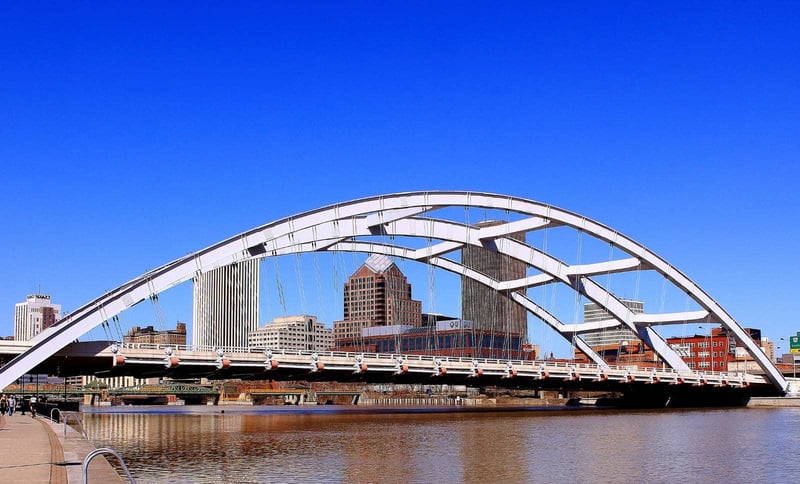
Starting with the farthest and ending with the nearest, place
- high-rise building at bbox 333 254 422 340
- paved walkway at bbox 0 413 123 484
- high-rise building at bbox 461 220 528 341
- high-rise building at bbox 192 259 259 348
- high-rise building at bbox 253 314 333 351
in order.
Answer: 1. high-rise building at bbox 192 259 259 348
2. high-rise building at bbox 253 314 333 351
3. high-rise building at bbox 461 220 528 341
4. high-rise building at bbox 333 254 422 340
5. paved walkway at bbox 0 413 123 484

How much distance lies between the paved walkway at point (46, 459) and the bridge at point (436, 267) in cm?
1294

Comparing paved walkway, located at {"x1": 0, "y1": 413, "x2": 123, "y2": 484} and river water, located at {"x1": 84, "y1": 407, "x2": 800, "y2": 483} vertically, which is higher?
paved walkway, located at {"x1": 0, "y1": 413, "x2": 123, "y2": 484}

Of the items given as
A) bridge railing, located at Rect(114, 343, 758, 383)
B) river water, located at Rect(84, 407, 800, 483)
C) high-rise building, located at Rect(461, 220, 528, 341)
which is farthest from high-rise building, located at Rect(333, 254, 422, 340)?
river water, located at Rect(84, 407, 800, 483)

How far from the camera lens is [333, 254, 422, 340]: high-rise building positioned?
136m

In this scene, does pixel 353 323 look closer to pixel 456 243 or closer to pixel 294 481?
pixel 456 243

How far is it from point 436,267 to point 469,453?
3736 centimetres

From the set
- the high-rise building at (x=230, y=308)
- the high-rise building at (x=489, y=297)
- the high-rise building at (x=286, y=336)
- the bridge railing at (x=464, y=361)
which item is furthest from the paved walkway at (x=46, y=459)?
the high-rise building at (x=230, y=308)

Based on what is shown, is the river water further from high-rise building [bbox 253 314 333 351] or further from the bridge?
high-rise building [bbox 253 314 333 351]

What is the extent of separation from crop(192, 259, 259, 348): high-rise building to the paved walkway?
16148cm

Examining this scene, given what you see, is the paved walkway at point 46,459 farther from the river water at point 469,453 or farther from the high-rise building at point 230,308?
the high-rise building at point 230,308

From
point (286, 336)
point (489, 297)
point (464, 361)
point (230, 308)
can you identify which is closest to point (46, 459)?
point (464, 361)

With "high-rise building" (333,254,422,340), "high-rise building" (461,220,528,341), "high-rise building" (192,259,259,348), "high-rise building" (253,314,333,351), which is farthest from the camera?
"high-rise building" (192,259,259,348)

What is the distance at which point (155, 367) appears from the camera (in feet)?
160

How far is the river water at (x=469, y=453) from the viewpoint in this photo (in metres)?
25.7
